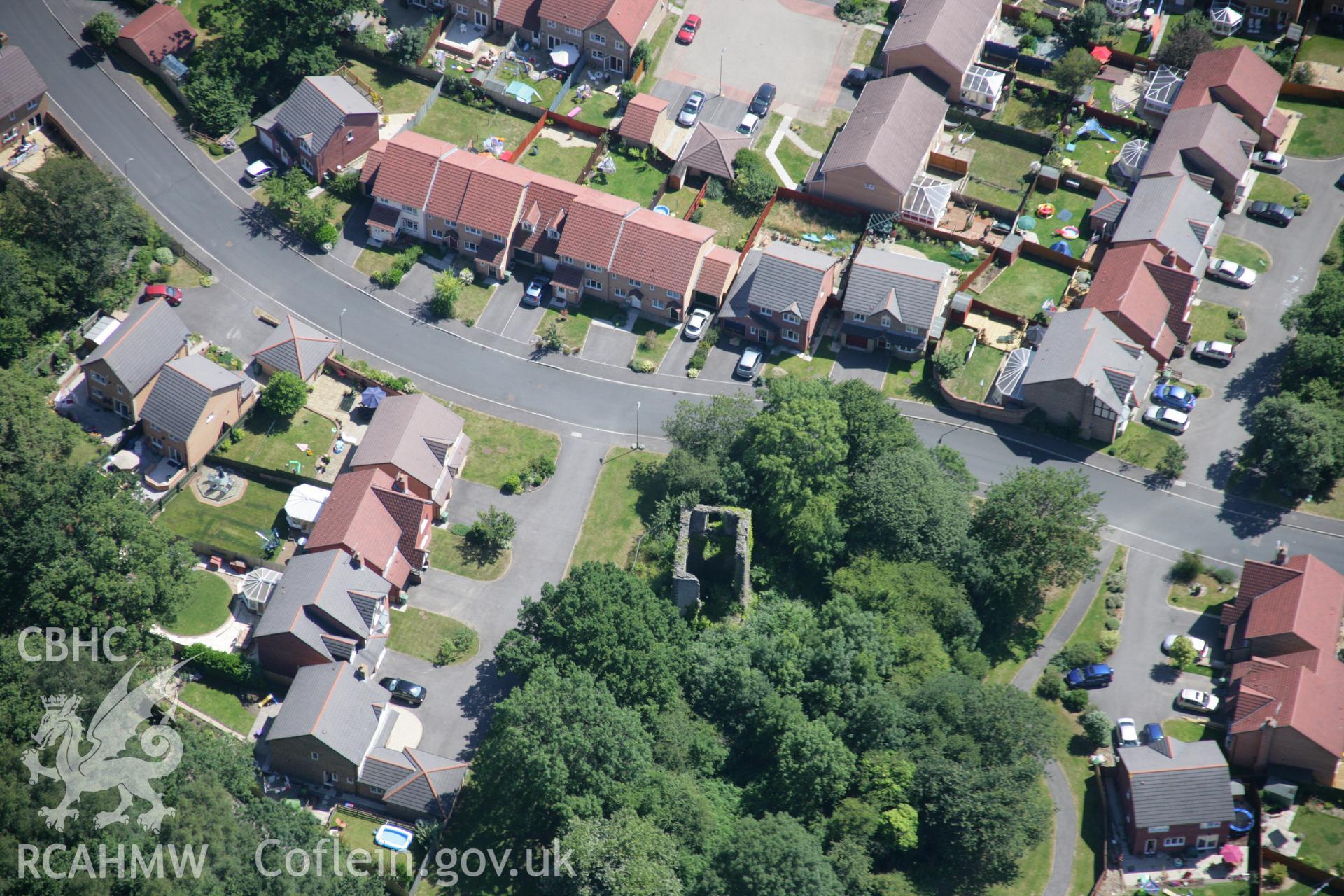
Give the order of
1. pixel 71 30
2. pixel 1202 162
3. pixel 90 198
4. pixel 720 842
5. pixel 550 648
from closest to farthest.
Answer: pixel 720 842, pixel 550 648, pixel 90 198, pixel 1202 162, pixel 71 30

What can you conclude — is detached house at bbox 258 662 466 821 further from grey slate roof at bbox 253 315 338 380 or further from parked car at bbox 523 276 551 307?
parked car at bbox 523 276 551 307

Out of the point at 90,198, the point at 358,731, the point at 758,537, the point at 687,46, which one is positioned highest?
the point at 687,46

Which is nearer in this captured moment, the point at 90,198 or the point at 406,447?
the point at 406,447

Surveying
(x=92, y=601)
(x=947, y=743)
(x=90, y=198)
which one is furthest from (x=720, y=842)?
(x=90, y=198)

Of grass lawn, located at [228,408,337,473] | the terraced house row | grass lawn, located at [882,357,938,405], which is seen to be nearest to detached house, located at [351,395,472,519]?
grass lawn, located at [228,408,337,473]

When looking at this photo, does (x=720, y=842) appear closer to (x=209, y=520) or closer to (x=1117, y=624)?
(x=1117, y=624)

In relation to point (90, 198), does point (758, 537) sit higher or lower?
lower

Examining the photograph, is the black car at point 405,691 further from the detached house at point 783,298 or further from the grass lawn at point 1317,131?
the grass lawn at point 1317,131
